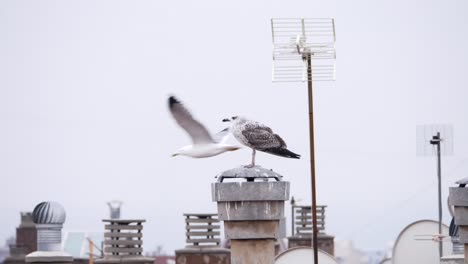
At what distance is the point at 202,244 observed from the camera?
28.1m

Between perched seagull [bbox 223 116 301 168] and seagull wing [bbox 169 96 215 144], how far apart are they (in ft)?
2.98

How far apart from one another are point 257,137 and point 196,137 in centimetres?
128

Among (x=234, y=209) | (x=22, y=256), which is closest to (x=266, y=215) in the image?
(x=234, y=209)

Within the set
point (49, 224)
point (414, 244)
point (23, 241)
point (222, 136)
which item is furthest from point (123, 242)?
point (23, 241)

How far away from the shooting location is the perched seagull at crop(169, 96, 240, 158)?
1720 centimetres

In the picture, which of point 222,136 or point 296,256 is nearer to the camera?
point 222,136

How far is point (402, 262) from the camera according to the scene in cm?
2830

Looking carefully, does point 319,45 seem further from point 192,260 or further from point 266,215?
point 192,260

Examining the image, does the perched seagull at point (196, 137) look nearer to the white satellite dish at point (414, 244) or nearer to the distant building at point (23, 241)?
the white satellite dish at point (414, 244)

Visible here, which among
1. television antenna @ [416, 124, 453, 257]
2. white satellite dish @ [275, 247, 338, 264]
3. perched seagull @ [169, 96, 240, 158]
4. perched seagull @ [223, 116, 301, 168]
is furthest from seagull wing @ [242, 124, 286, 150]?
television antenna @ [416, 124, 453, 257]

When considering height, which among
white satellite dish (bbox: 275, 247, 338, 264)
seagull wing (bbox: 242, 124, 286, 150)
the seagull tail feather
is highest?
seagull wing (bbox: 242, 124, 286, 150)

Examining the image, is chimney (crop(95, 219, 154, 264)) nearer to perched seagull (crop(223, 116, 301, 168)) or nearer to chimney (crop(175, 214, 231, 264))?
chimney (crop(175, 214, 231, 264))

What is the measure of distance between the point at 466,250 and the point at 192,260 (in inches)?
400

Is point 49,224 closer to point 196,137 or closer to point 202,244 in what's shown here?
point 202,244
